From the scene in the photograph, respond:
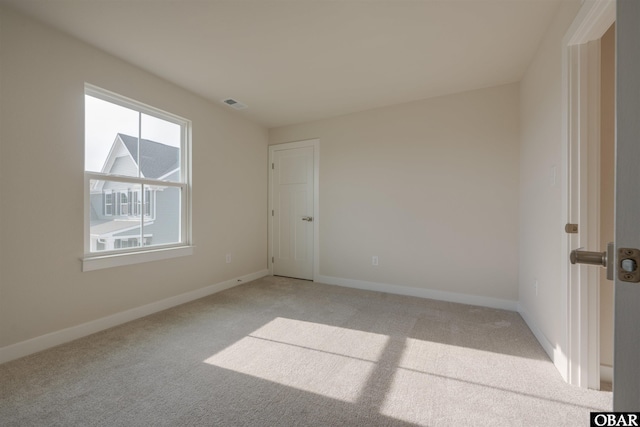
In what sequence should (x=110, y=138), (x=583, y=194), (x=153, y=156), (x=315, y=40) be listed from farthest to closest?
1. (x=153, y=156)
2. (x=110, y=138)
3. (x=315, y=40)
4. (x=583, y=194)

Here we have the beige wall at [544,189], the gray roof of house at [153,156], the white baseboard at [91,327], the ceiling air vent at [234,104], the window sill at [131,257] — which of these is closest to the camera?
the beige wall at [544,189]

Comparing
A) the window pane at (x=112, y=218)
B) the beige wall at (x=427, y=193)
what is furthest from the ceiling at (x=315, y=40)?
the window pane at (x=112, y=218)

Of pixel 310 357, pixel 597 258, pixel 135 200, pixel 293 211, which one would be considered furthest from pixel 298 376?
pixel 293 211

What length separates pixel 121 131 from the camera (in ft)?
8.91

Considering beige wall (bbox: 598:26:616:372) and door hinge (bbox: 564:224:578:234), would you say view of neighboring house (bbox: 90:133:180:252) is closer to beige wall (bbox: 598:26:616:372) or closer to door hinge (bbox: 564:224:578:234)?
door hinge (bbox: 564:224:578:234)

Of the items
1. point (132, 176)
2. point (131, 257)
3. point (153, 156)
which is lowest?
point (131, 257)

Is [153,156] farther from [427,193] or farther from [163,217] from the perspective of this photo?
[427,193]

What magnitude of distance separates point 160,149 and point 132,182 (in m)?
0.50

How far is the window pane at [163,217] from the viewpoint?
298 centimetres

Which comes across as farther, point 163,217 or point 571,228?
point 163,217

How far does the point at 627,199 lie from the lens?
509mm

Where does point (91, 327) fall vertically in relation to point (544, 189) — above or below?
below

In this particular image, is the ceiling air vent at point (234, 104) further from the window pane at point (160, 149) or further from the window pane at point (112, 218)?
the window pane at point (112, 218)

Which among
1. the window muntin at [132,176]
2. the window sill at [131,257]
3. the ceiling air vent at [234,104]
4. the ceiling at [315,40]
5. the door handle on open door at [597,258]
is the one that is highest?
the ceiling at [315,40]
